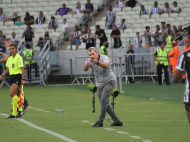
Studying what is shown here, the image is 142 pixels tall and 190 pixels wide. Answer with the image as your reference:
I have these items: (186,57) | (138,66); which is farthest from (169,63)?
(186,57)

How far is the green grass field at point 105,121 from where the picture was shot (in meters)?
10.2

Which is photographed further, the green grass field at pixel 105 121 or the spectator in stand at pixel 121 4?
the spectator in stand at pixel 121 4

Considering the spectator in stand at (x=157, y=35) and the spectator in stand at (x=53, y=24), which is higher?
the spectator in stand at (x=53, y=24)

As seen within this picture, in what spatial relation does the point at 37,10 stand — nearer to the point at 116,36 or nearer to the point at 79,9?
the point at 79,9

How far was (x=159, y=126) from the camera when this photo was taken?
11.8 m

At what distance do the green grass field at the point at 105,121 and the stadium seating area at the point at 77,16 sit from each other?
11.6 m

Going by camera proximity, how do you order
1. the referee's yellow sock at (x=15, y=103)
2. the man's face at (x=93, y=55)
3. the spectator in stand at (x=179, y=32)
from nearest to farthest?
1. the man's face at (x=93, y=55)
2. the referee's yellow sock at (x=15, y=103)
3. the spectator in stand at (x=179, y=32)

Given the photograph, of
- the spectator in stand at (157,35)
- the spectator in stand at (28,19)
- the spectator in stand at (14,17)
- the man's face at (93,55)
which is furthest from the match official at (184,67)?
the spectator in stand at (14,17)

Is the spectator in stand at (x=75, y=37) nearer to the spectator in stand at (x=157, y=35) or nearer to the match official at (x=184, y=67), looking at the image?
the spectator in stand at (x=157, y=35)

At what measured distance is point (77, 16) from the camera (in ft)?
114

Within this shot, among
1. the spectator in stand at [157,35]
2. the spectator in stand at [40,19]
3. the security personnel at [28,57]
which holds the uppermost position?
the spectator in stand at [40,19]

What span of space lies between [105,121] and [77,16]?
2218 cm

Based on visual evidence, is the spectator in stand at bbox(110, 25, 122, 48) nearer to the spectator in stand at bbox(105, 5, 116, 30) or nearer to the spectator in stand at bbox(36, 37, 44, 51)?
the spectator in stand at bbox(105, 5, 116, 30)

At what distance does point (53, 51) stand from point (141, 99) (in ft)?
41.6
